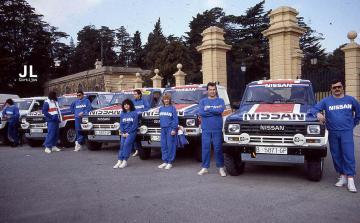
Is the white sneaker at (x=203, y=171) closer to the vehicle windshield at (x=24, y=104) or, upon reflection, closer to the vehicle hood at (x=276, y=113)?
the vehicle hood at (x=276, y=113)

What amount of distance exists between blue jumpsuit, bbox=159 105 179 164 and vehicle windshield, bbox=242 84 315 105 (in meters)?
1.64

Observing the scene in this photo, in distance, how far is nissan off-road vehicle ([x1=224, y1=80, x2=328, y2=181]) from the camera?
5.79 metres

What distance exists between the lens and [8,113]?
40.2ft

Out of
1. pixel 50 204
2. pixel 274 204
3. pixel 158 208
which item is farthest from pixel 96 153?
pixel 274 204

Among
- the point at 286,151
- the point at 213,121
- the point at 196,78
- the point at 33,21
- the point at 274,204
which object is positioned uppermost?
the point at 33,21

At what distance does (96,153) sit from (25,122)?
10.9 ft

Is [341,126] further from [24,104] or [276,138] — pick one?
[24,104]

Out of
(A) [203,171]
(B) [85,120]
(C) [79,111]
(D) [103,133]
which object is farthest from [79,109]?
(A) [203,171]

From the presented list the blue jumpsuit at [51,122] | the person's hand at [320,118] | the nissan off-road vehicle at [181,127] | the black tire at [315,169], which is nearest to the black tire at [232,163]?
the black tire at [315,169]

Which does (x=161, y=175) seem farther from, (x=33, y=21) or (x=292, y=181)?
(x=33, y=21)

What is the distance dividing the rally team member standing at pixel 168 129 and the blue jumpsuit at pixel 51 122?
4.43 m

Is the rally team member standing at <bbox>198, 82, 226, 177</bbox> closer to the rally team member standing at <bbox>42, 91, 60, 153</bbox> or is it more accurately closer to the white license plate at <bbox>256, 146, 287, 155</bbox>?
the white license plate at <bbox>256, 146, 287, 155</bbox>

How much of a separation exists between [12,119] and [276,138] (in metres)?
10.1

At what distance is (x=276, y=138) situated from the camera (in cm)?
596
